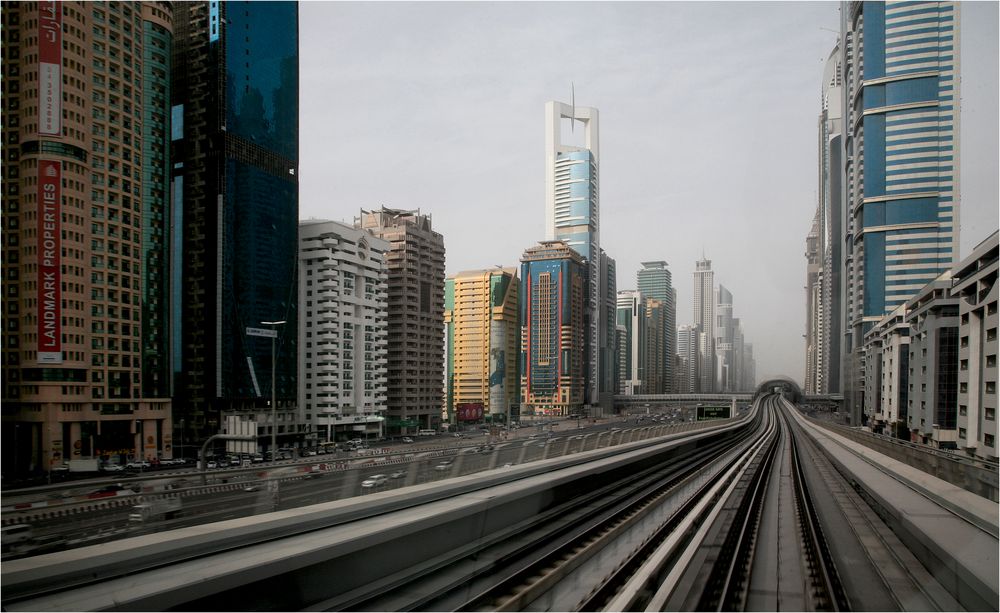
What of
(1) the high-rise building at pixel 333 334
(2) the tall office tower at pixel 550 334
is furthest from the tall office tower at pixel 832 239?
(1) the high-rise building at pixel 333 334

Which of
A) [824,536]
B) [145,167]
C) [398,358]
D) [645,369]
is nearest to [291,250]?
[145,167]

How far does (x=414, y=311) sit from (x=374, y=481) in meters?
29.6

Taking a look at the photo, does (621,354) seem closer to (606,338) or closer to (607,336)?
(607,336)

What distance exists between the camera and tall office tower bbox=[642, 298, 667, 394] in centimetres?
1861

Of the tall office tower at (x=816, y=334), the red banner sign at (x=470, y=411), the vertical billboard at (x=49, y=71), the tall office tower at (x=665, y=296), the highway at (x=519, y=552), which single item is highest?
the tall office tower at (x=816, y=334)

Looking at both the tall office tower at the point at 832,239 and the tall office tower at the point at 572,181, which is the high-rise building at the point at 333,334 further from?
the tall office tower at the point at 832,239

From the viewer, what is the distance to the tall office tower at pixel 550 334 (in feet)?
46.2

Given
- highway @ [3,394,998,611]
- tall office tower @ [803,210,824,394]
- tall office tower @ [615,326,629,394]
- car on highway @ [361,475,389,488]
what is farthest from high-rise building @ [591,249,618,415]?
tall office tower @ [803,210,824,394]

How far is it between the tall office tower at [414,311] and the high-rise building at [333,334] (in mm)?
12510

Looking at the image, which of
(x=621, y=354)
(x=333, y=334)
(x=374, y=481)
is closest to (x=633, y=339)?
(x=621, y=354)

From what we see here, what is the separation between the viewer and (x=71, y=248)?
3398 millimetres

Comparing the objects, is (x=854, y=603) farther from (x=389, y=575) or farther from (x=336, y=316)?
(x=336, y=316)

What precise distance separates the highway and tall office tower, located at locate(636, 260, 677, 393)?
3.79 m

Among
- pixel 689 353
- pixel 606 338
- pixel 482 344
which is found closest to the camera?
pixel 689 353
